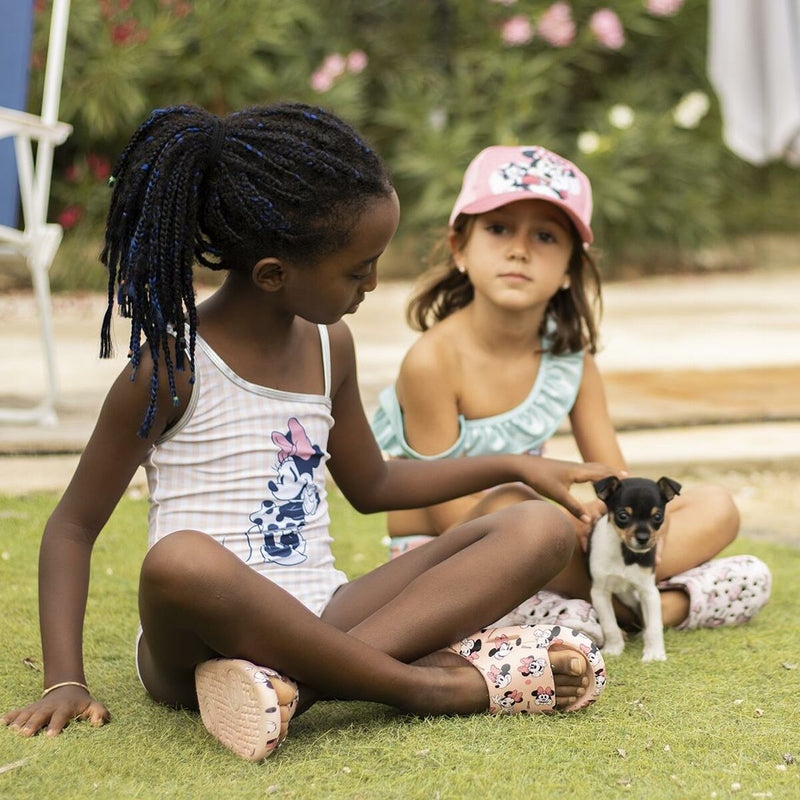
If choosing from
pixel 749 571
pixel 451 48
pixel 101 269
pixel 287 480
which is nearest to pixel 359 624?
→ pixel 287 480

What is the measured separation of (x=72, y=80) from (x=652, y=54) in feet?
13.7

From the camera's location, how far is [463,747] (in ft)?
6.25

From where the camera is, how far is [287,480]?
2174 millimetres

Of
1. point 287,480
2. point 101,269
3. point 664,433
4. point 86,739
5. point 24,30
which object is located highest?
point 24,30

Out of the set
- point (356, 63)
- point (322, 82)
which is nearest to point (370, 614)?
point (322, 82)

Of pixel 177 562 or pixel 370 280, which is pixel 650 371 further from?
pixel 177 562

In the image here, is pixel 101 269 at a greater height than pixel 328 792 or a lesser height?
lesser

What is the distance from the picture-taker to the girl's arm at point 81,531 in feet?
6.55

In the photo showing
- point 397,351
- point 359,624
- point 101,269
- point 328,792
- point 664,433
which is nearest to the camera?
point 328,792

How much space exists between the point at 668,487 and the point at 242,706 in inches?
37.9

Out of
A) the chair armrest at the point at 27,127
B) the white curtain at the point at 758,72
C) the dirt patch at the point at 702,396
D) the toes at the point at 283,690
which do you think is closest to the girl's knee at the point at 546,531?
the toes at the point at 283,690

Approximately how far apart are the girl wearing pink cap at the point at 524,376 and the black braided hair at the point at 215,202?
83 centimetres

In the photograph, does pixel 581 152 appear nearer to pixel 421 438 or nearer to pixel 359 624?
pixel 421 438

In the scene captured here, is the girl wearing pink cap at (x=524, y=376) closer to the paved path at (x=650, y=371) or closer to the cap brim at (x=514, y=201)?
the cap brim at (x=514, y=201)
